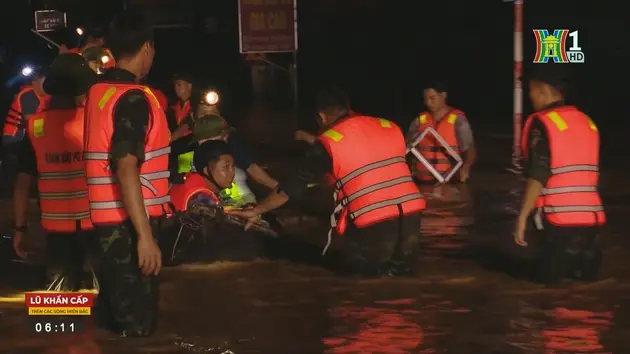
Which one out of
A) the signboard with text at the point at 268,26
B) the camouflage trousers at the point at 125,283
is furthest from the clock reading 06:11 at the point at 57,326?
the signboard with text at the point at 268,26

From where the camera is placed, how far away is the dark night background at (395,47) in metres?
38.3

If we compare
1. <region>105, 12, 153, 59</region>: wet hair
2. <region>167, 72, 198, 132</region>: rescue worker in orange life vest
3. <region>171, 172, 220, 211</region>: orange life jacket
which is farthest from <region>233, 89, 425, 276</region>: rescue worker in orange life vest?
<region>167, 72, 198, 132</region>: rescue worker in orange life vest

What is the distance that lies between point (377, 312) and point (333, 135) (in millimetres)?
1557

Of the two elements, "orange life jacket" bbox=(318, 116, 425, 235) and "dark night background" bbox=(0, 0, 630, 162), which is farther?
"dark night background" bbox=(0, 0, 630, 162)

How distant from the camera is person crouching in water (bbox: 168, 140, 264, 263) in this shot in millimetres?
10852

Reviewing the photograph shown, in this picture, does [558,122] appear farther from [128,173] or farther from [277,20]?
[277,20]

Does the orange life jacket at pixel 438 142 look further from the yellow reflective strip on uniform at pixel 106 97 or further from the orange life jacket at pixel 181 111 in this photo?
the yellow reflective strip on uniform at pixel 106 97

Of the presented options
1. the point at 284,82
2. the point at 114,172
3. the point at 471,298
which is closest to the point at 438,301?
the point at 471,298

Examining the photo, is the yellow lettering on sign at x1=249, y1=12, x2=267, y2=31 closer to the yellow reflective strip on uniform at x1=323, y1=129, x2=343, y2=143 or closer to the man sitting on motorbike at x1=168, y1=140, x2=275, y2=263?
the man sitting on motorbike at x1=168, y1=140, x2=275, y2=263

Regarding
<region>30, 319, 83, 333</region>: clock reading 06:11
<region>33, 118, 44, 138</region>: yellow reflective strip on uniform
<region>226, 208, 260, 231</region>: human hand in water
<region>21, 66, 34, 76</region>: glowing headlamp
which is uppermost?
<region>21, 66, 34, 76</region>: glowing headlamp

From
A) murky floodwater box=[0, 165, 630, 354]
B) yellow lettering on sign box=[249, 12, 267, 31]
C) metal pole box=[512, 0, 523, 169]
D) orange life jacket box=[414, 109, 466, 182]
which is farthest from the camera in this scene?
yellow lettering on sign box=[249, 12, 267, 31]

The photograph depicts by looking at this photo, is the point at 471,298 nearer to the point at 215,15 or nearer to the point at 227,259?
the point at 227,259

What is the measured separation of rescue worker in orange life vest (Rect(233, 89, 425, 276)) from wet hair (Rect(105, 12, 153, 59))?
280 centimetres

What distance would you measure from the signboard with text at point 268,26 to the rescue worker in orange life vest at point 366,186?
15.3 meters
